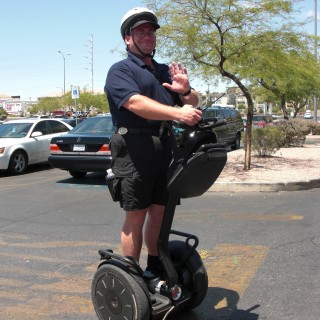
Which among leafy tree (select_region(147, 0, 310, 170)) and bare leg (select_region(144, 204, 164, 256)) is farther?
leafy tree (select_region(147, 0, 310, 170))

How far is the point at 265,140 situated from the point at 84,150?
5.46m

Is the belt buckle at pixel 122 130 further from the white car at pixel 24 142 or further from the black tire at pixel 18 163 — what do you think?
the black tire at pixel 18 163

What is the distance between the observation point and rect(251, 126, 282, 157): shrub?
1273cm

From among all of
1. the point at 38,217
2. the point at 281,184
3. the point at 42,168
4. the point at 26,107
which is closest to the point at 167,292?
the point at 38,217

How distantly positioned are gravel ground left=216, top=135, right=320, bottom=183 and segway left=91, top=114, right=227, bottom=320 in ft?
19.3

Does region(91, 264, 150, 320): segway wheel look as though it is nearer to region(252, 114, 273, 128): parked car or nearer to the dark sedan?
the dark sedan

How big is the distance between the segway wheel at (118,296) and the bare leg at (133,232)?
0.17 m

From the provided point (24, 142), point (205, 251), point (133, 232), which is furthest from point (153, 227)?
point (24, 142)

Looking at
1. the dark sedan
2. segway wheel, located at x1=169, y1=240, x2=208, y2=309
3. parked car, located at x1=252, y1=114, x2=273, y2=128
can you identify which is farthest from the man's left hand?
parked car, located at x1=252, y1=114, x2=273, y2=128

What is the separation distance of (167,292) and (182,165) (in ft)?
2.95

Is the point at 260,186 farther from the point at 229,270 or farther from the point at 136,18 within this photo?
the point at 136,18

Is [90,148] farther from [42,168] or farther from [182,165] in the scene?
[182,165]

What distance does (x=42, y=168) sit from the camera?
1337cm

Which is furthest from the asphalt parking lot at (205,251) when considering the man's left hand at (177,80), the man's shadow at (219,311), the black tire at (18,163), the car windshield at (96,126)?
the black tire at (18,163)
